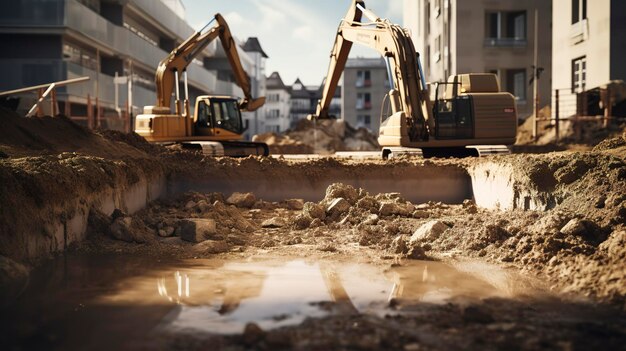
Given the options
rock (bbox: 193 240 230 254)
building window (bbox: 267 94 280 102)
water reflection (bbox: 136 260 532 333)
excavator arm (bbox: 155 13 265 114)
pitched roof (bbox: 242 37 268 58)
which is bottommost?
water reflection (bbox: 136 260 532 333)

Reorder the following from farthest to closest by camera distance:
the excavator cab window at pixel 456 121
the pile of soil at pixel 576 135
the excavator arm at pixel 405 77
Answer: the pile of soil at pixel 576 135 < the excavator cab window at pixel 456 121 < the excavator arm at pixel 405 77

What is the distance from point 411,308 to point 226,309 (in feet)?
4.94

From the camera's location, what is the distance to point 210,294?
6.41 m

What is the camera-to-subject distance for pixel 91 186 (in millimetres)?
9453

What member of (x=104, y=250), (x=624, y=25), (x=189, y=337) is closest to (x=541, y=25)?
(x=624, y=25)

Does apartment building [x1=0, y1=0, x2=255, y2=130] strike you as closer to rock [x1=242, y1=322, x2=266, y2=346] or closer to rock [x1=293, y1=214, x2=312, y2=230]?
rock [x1=293, y1=214, x2=312, y2=230]

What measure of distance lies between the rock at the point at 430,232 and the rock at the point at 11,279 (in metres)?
4.77

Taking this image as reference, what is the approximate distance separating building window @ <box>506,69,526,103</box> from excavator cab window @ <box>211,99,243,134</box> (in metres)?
19.0

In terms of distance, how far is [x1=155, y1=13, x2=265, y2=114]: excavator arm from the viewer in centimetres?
2016

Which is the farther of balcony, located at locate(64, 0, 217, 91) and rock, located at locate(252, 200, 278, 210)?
balcony, located at locate(64, 0, 217, 91)

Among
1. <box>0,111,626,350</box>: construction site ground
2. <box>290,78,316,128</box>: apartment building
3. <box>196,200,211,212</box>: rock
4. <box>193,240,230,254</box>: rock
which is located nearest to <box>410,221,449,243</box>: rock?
<box>0,111,626,350</box>: construction site ground

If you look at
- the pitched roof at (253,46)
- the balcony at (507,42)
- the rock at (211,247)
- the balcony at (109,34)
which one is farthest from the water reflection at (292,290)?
the pitched roof at (253,46)

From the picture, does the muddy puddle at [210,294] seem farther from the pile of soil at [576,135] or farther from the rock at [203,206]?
the pile of soil at [576,135]

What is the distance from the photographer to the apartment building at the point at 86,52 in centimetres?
2767
